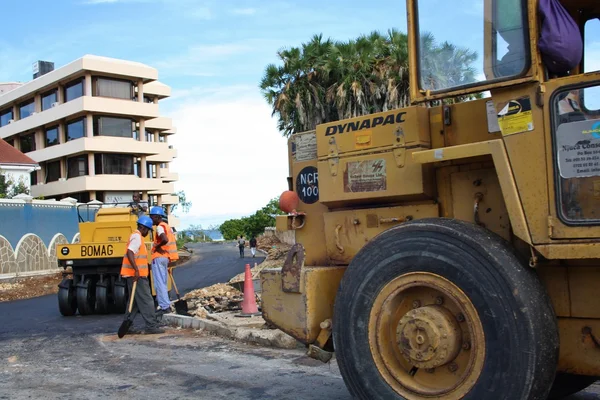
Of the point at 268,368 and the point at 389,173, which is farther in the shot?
the point at 268,368

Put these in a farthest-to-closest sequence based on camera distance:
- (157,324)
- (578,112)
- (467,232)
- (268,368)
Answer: (157,324), (268,368), (467,232), (578,112)

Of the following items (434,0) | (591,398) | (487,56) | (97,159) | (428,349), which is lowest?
(591,398)

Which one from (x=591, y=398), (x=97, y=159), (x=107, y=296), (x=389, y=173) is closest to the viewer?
(x=389, y=173)

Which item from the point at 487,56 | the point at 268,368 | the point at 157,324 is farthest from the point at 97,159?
the point at 487,56

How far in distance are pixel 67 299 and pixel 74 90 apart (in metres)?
38.9

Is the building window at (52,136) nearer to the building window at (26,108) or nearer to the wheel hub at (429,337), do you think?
the building window at (26,108)

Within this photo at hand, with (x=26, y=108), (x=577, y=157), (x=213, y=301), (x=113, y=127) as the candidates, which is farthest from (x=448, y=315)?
(x=26, y=108)

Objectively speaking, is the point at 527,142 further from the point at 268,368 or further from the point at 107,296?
the point at 107,296

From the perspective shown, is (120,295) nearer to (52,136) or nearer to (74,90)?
(74,90)

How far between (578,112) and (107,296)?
36.3 ft

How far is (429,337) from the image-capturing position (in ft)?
12.5

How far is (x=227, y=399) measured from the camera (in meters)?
5.62

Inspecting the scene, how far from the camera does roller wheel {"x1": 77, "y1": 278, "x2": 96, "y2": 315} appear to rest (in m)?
12.9

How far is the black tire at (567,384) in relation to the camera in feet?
14.7
